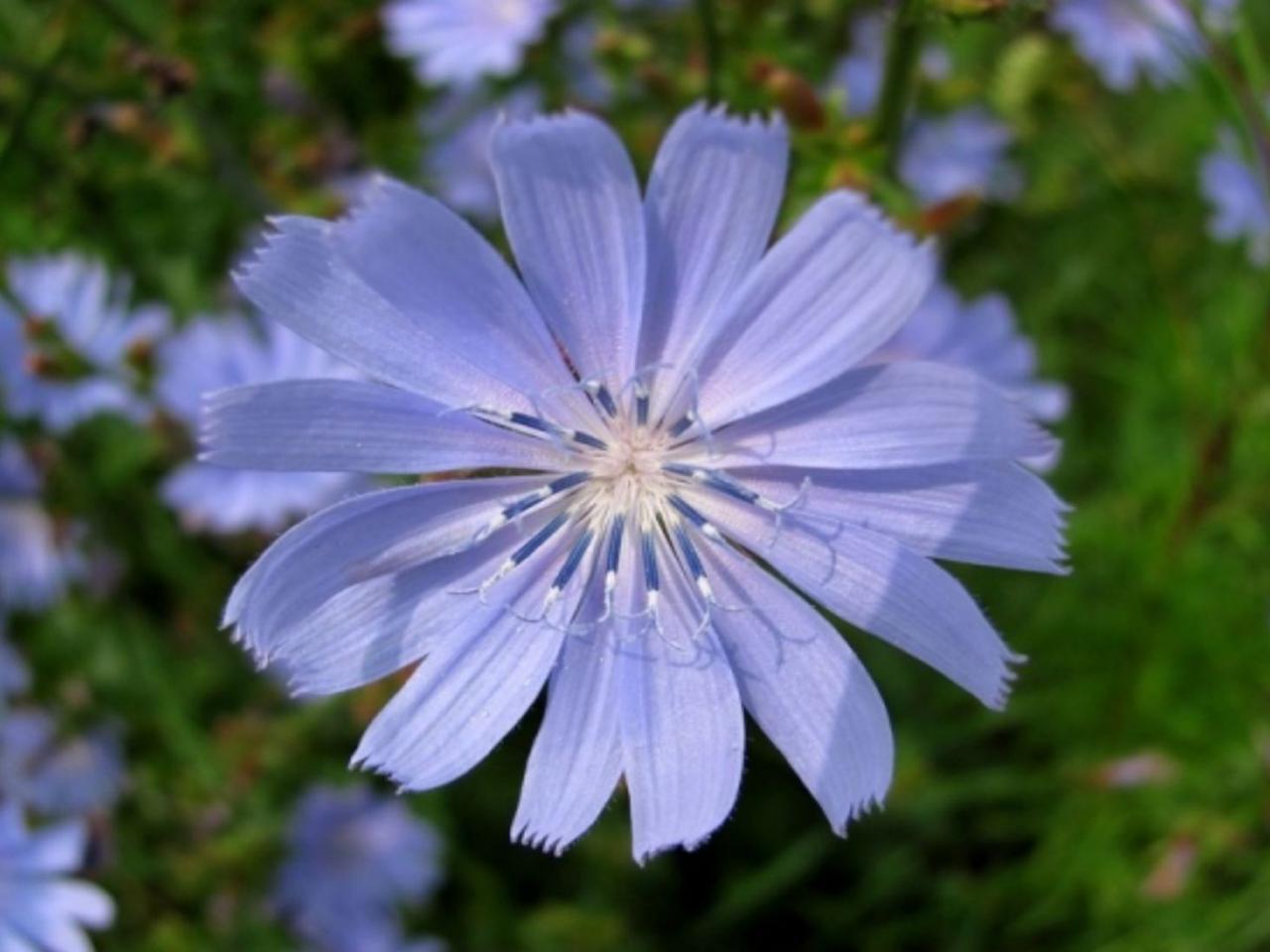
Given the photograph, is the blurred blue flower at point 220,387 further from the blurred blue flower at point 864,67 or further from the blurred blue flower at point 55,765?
the blurred blue flower at point 864,67

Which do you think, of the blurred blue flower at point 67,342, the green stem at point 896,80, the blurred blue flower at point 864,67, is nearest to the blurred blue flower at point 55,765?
the blurred blue flower at point 67,342

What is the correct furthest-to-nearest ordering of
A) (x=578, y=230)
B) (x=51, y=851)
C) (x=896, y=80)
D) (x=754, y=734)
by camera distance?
(x=754, y=734), (x=51, y=851), (x=896, y=80), (x=578, y=230)

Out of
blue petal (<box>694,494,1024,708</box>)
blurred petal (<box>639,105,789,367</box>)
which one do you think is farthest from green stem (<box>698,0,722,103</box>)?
blue petal (<box>694,494,1024,708</box>)

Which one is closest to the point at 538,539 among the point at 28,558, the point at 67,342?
the point at 67,342

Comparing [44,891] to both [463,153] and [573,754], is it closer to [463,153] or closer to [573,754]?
Result: [573,754]

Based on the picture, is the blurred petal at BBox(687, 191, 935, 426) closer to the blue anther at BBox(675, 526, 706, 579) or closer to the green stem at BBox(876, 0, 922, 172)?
the blue anther at BBox(675, 526, 706, 579)

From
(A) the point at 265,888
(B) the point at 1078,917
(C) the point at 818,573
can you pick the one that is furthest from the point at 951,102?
(A) the point at 265,888

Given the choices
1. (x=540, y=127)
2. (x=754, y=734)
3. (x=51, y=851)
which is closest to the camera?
(x=540, y=127)
